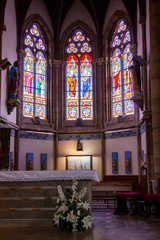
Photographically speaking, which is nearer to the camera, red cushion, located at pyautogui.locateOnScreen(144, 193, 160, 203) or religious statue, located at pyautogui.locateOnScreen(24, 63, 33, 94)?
red cushion, located at pyautogui.locateOnScreen(144, 193, 160, 203)

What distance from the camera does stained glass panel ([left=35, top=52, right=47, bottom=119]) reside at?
18.4 m

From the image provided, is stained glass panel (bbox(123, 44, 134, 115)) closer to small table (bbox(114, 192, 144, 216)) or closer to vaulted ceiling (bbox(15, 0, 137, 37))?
vaulted ceiling (bbox(15, 0, 137, 37))

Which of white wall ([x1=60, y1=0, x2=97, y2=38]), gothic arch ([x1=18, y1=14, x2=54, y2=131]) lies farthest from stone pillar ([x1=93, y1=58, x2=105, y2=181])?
gothic arch ([x1=18, y1=14, x2=54, y2=131])

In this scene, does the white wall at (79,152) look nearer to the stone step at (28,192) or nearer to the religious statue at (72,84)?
the religious statue at (72,84)

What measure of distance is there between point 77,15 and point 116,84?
489cm

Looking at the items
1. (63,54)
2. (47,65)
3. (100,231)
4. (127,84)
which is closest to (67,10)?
(63,54)

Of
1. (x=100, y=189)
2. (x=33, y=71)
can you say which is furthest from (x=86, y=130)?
(x=100, y=189)

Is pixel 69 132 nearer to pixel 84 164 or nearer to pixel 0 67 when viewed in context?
pixel 84 164

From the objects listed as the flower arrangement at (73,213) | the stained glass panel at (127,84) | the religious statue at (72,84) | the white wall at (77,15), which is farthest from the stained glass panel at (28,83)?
the flower arrangement at (73,213)

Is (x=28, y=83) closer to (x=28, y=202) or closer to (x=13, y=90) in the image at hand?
(x=13, y=90)

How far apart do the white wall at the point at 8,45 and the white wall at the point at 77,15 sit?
11.7ft

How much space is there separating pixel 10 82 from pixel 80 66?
537cm

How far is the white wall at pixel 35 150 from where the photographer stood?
16688 mm

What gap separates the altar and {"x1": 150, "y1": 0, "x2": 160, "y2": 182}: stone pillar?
3.24 m
